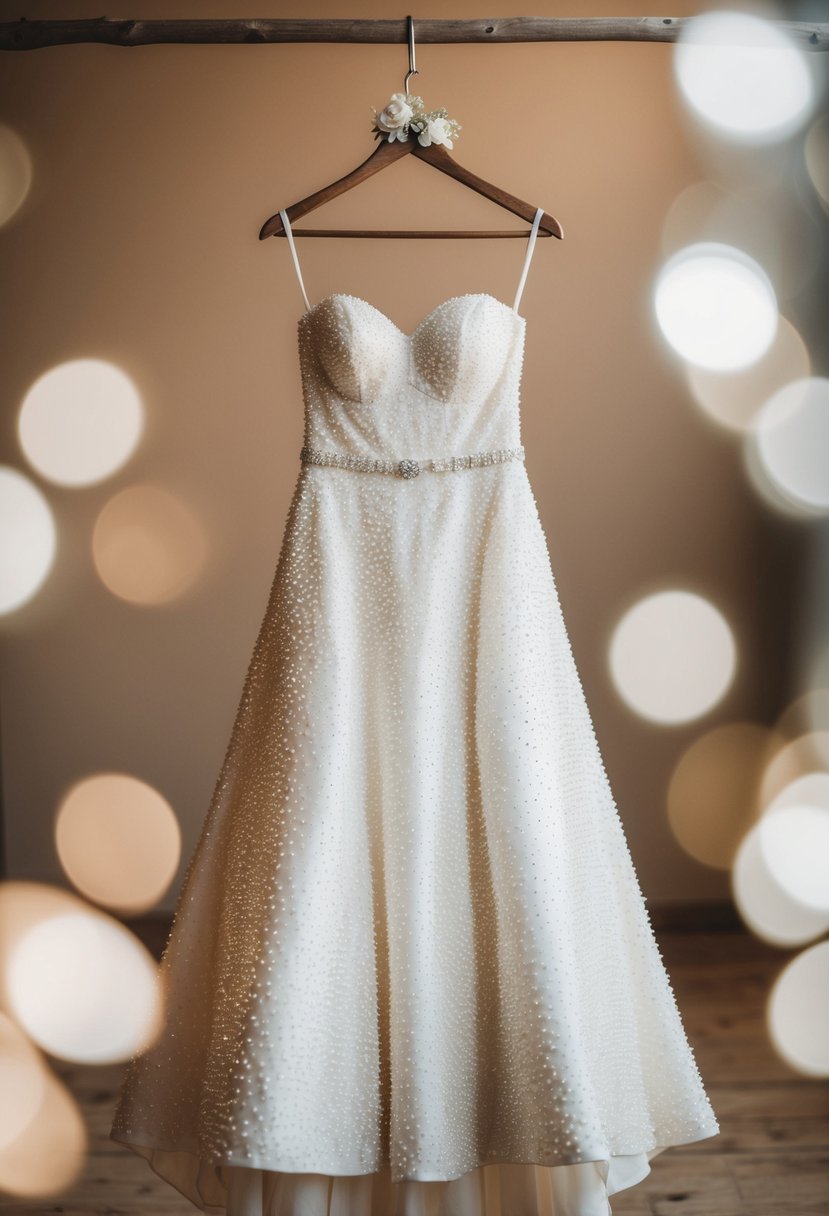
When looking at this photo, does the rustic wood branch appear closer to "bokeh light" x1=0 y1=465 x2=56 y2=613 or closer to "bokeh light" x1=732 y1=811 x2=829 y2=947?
"bokeh light" x1=0 y1=465 x2=56 y2=613

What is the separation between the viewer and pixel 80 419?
349 centimetres

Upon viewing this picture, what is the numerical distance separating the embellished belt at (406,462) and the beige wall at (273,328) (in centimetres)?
180

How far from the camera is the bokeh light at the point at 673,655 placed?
3.54 metres

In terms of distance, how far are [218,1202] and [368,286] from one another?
2.69 meters

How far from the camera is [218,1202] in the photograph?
155 centimetres

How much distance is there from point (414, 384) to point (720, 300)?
2.09 meters

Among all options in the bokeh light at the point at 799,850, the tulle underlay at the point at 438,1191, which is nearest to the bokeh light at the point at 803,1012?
the bokeh light at the point at 799,850

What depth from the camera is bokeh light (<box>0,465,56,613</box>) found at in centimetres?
354

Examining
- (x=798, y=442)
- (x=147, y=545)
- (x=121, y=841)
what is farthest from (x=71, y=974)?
(x=798, y=442)

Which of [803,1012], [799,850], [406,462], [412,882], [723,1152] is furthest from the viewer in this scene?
[799,850]

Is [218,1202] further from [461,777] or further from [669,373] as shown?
[669,373]

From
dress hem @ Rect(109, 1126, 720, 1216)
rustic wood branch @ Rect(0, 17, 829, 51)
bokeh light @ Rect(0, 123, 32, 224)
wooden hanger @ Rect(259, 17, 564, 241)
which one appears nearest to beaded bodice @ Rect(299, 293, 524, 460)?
wooden hanger @ Rect(259, 17, 564, 241)

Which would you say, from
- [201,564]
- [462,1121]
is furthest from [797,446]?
[462,1121]

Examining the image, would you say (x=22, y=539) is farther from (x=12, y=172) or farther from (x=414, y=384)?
(x=414, y=384)
